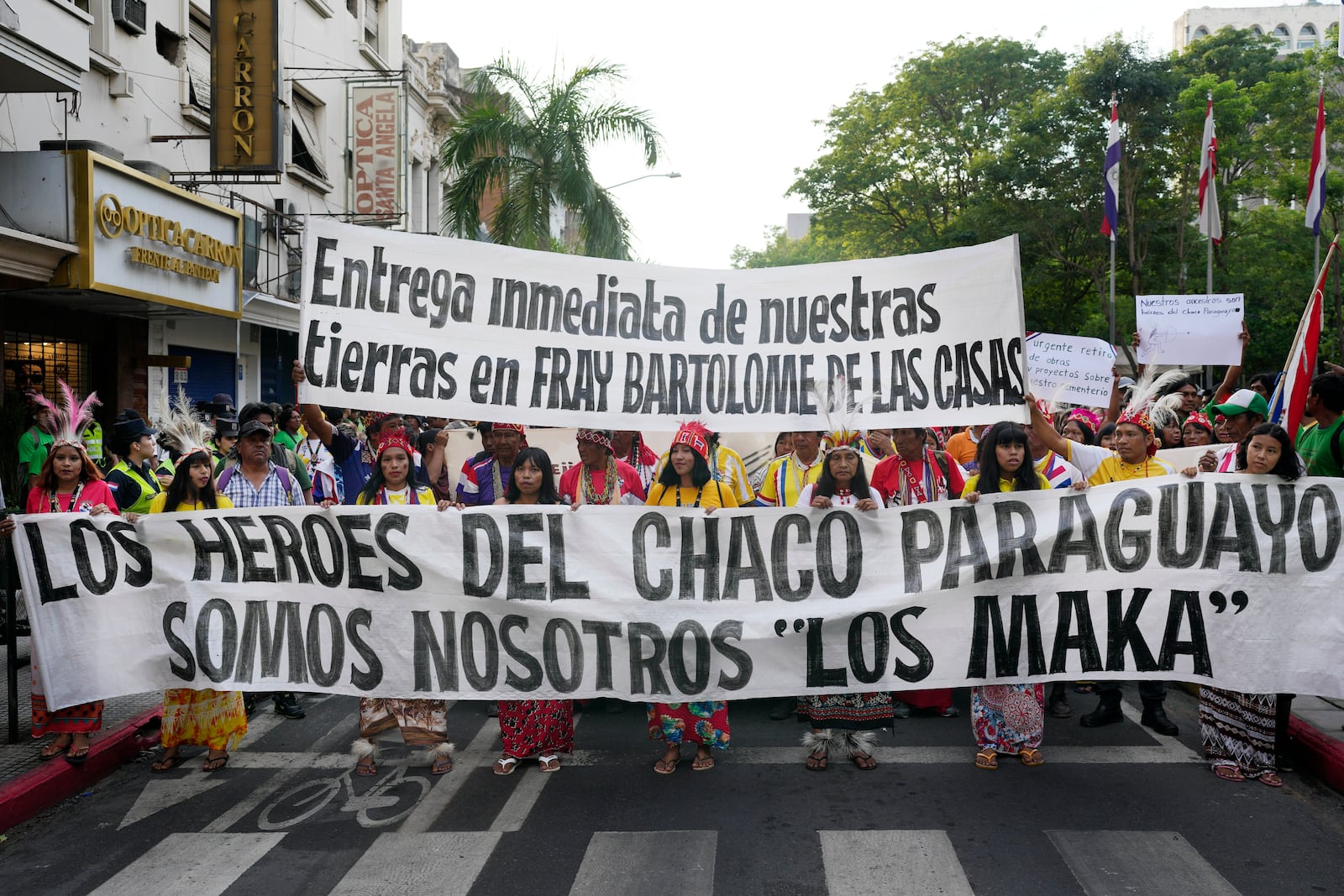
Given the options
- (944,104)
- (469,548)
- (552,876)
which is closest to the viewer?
(552,876)

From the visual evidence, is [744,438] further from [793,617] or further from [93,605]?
[93,605]

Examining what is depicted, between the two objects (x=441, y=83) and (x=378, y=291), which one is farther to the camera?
(x=441, y=83)

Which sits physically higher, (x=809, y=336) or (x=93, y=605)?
(x=809, y=336)

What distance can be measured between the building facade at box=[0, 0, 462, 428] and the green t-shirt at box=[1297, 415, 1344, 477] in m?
10.9

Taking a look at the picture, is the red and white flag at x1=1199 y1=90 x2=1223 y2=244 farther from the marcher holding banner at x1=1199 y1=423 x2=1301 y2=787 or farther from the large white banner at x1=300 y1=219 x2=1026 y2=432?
the large white banner at x1=300 y1=219 x2=1026 y2=432

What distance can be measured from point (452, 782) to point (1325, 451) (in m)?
4.97

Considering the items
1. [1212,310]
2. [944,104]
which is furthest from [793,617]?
[944,104]

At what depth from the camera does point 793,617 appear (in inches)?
204

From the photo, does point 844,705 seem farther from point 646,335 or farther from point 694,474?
point 646,335

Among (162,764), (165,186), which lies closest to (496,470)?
(162,764)

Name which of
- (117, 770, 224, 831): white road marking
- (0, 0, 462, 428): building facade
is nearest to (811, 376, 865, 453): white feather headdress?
(117, 770, 224, 831): white road marking

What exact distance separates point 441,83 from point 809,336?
85.4 feet

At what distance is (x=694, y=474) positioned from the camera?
18.7 feet

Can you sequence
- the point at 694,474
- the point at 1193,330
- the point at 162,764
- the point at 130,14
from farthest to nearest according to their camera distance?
1. the point at 130,14
2. the point at 1193,330
3. the point at 694,474
4. the point at 162,764
